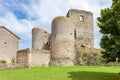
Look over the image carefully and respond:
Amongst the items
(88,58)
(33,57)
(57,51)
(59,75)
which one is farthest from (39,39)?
(59,75)

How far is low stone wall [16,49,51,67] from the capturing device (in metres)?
44.5

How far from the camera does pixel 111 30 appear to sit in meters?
27.1

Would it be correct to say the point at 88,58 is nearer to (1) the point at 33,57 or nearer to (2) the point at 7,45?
(1) the point at 33,57

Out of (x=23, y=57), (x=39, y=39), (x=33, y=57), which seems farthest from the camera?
(x=39, y=39)

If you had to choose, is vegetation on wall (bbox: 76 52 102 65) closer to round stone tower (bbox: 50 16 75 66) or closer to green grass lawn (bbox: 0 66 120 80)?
round stone tower (bbox: 50 16 75 66)

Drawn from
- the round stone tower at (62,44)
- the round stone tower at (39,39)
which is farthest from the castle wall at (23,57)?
the round stone tower at (39,39)

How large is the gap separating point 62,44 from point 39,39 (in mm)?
12254

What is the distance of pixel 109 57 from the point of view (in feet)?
91.4

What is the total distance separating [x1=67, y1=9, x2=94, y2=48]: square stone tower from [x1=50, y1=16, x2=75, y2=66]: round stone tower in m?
14.8

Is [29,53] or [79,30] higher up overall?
[79,30]

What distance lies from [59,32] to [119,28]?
23.3m

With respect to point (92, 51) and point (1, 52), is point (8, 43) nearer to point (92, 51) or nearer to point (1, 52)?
point (1, 52)

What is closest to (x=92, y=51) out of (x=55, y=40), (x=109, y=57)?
(x=55, y=40)

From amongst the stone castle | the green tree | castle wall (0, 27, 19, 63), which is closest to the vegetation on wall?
the stone castle
